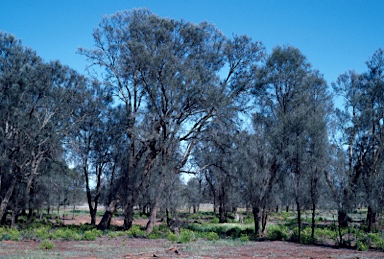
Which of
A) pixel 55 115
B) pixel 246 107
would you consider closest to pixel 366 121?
pixel 246 107

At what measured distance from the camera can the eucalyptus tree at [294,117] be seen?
18559 millimetres

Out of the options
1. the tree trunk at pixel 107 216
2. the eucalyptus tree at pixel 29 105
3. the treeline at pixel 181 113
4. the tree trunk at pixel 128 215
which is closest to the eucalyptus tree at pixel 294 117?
the treeline at pixel 181 113

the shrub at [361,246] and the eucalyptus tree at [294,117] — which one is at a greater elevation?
the eucalyptus tree at [294,117]

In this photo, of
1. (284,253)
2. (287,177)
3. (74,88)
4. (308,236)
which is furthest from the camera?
(74,88)

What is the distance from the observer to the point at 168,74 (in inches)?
867

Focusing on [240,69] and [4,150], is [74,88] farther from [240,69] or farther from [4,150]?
[240,69]

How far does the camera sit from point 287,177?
2106 centimetres

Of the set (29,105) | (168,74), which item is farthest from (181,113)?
(29,105)

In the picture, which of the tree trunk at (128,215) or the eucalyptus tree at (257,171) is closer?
the eucalyptus tree at (257,171)

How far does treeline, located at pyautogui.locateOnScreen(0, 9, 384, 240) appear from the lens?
21531 mm

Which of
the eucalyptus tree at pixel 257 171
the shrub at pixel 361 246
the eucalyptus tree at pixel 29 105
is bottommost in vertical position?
the shrub at pixel 361 246

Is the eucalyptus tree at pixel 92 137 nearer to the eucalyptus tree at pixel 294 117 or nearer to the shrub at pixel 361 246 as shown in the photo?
the eucalyptus tree at pixel 294 117

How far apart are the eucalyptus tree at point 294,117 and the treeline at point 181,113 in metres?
0.08

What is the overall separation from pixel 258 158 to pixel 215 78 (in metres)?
5.93
